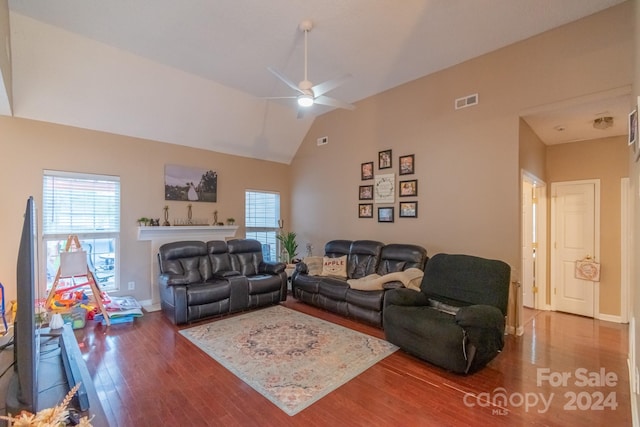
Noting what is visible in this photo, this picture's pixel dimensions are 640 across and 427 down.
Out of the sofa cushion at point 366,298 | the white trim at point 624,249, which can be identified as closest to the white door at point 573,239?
the white trim at point 624,249

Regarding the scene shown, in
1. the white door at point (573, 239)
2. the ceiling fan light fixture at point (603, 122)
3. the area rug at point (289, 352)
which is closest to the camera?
the area rug at point (289, 352)

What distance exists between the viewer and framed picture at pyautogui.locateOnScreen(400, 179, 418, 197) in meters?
4.69

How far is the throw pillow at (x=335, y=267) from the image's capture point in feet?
16.7

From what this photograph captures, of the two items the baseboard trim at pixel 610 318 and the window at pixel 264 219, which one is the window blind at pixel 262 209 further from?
the baseboard trim at pixel 610 318

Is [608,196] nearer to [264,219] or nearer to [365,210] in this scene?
[365,210]

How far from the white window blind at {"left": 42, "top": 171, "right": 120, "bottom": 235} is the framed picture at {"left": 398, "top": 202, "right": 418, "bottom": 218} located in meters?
4.57

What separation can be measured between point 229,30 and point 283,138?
3076 millimetres

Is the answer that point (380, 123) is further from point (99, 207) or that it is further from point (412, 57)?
point (99, 207)

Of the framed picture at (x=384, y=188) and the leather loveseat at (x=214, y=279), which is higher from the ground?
the framed picture at (x=384, y=188)

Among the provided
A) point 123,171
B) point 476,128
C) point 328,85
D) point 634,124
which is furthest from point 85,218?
point 634,124

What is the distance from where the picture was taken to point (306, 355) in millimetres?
3135

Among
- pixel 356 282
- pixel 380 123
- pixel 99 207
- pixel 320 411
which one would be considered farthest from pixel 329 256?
pixel 99 207

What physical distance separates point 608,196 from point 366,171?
12.1 feet

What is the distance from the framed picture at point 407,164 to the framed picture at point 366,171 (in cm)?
61
